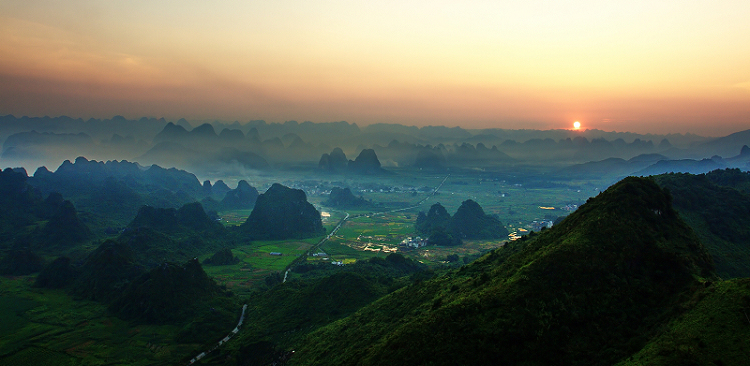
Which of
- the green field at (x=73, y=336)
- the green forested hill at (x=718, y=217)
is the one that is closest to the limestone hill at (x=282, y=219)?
the green field at (x=73, y=336)

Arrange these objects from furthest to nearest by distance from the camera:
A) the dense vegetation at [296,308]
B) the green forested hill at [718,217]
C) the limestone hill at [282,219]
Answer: the limestone hill at [282,219], the dense vegetation at [296,308], the green forested hill at [718,217]

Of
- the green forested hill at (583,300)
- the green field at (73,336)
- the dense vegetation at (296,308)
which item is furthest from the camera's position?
the dense vegetation at (296,308)

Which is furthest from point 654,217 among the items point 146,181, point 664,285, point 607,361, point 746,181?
point 146,181

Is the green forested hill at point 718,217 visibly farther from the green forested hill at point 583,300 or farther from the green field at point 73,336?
the green field at point 73,336

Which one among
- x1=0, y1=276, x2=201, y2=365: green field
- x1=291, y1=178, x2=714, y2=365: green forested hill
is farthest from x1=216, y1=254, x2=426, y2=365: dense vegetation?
x1=291, y1=178, x2=714, y2=365: green forested hill

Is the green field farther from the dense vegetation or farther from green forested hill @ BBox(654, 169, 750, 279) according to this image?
green forested hill @ BBox(654, 169, 750, 279)

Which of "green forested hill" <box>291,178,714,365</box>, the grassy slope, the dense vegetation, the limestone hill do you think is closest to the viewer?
the grassy slope
